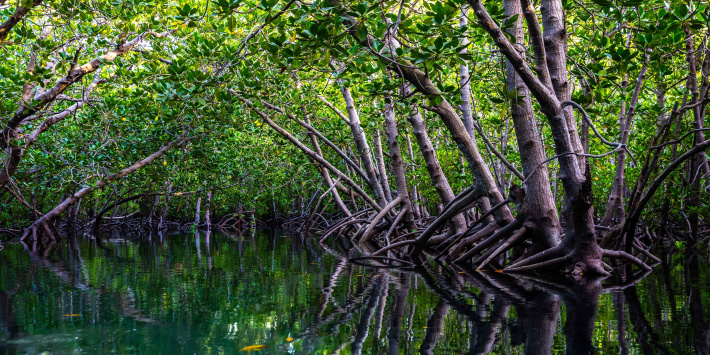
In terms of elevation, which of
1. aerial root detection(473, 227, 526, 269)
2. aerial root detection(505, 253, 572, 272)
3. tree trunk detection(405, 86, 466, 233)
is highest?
tree trunk detection(405, 86, 466, 233)

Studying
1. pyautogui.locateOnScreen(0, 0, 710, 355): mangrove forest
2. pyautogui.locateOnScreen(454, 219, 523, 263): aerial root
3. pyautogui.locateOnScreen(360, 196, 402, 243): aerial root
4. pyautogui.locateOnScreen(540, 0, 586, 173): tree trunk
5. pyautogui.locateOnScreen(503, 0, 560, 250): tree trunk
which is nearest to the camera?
pyautogui.locateOnScreen(0, 0, 710, 355): mangrove forest

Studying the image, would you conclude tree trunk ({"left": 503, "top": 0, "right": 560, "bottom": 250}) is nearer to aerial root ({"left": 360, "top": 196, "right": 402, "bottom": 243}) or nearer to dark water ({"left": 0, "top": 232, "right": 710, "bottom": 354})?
dark water ({"left": 0, "top": 232, "right": 710, "bottom": 354})

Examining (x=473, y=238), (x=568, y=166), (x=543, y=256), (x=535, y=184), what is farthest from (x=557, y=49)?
(x=473, y=238)

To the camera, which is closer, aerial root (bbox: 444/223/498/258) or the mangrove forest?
the mangrove forest

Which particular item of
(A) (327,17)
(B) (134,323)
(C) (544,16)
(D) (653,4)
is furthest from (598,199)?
(B) (134,323)

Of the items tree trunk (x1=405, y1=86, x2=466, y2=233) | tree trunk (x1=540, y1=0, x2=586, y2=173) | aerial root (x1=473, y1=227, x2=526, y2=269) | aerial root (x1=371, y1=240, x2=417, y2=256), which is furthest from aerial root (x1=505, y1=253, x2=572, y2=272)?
tree trunk (x1=405, y1=86, x2=466, y2=233)

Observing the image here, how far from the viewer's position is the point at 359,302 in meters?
3.72

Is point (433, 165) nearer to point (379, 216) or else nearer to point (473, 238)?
point (379, 216)

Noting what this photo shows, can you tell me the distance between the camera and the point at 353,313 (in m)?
3.31

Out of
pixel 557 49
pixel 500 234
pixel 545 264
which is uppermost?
pixel 557 49

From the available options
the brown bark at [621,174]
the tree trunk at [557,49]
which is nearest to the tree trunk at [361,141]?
the brown bark at [621,174]

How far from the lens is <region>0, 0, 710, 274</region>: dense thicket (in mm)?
4074

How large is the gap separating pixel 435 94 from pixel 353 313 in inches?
66.8

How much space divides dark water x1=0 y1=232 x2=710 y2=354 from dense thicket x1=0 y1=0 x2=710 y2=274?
3.01 ft
